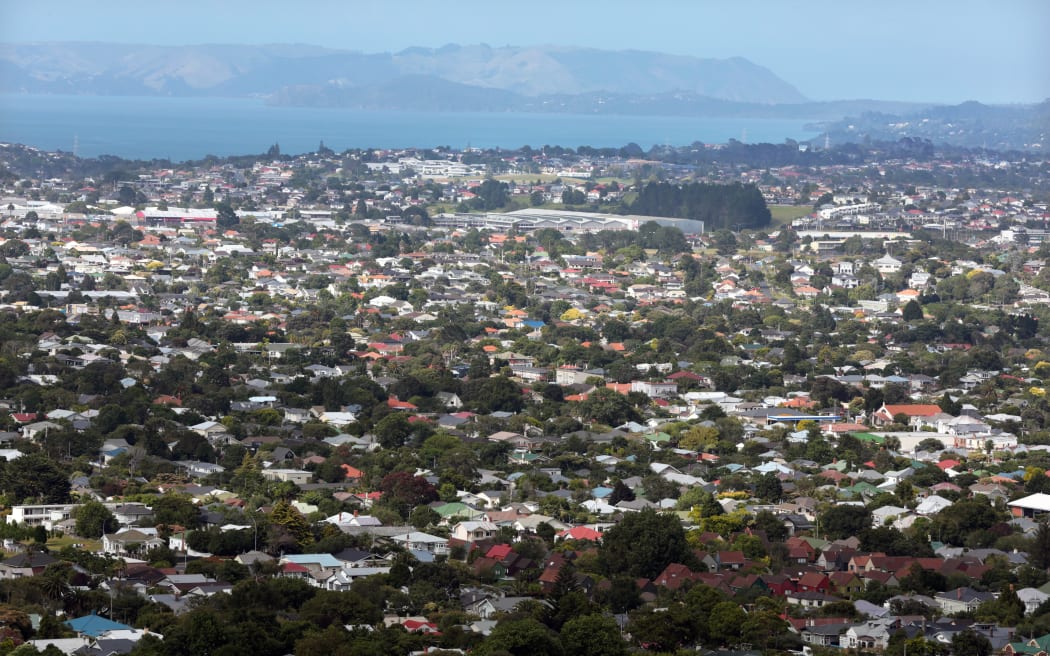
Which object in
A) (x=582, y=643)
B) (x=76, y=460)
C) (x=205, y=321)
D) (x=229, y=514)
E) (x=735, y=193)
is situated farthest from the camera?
(x=735, y=193)

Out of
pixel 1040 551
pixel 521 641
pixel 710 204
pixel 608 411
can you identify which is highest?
pixel 521 641

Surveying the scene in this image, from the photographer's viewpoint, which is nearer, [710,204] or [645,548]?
[645,548]

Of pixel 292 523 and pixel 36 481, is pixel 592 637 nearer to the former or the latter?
pixel 292 523

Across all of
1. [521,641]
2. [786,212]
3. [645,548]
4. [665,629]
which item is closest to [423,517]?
[645,548]

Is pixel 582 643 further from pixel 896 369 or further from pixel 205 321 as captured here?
pixel 205 321

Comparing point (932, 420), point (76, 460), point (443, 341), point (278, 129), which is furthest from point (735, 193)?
point (278, 129)

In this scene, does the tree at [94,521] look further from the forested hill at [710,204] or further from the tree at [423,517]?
the forested hill at [710,204]

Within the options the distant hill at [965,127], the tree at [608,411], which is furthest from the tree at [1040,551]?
the distant hill at [965,127]
